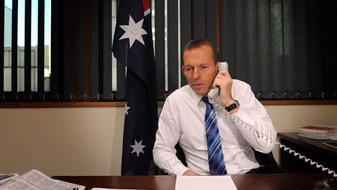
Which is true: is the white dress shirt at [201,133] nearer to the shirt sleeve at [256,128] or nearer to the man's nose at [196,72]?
the shirt sleeve at [256,128]

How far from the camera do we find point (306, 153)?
6.00 feet

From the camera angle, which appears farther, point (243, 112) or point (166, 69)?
point (166, 69)

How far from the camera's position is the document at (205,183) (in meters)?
1.01

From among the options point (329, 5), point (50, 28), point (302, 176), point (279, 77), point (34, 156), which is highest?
point (329, 5)

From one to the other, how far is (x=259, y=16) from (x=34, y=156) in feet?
6.55

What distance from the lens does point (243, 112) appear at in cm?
145

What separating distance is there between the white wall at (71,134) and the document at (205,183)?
1.29 metres

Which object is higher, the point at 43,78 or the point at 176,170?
the point at 43,78

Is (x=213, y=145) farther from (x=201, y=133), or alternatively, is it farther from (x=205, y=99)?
(x=205, y=99)

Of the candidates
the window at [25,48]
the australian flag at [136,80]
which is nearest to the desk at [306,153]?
the australian flag at [136,80]

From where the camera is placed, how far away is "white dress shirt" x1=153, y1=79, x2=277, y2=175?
146cm

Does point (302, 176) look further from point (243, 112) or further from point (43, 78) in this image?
point (43, 78)

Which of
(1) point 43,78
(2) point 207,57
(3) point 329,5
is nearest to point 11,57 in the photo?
(1) point 43,78

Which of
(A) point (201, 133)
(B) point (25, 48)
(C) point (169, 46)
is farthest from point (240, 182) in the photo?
(B) point (25, 48)
